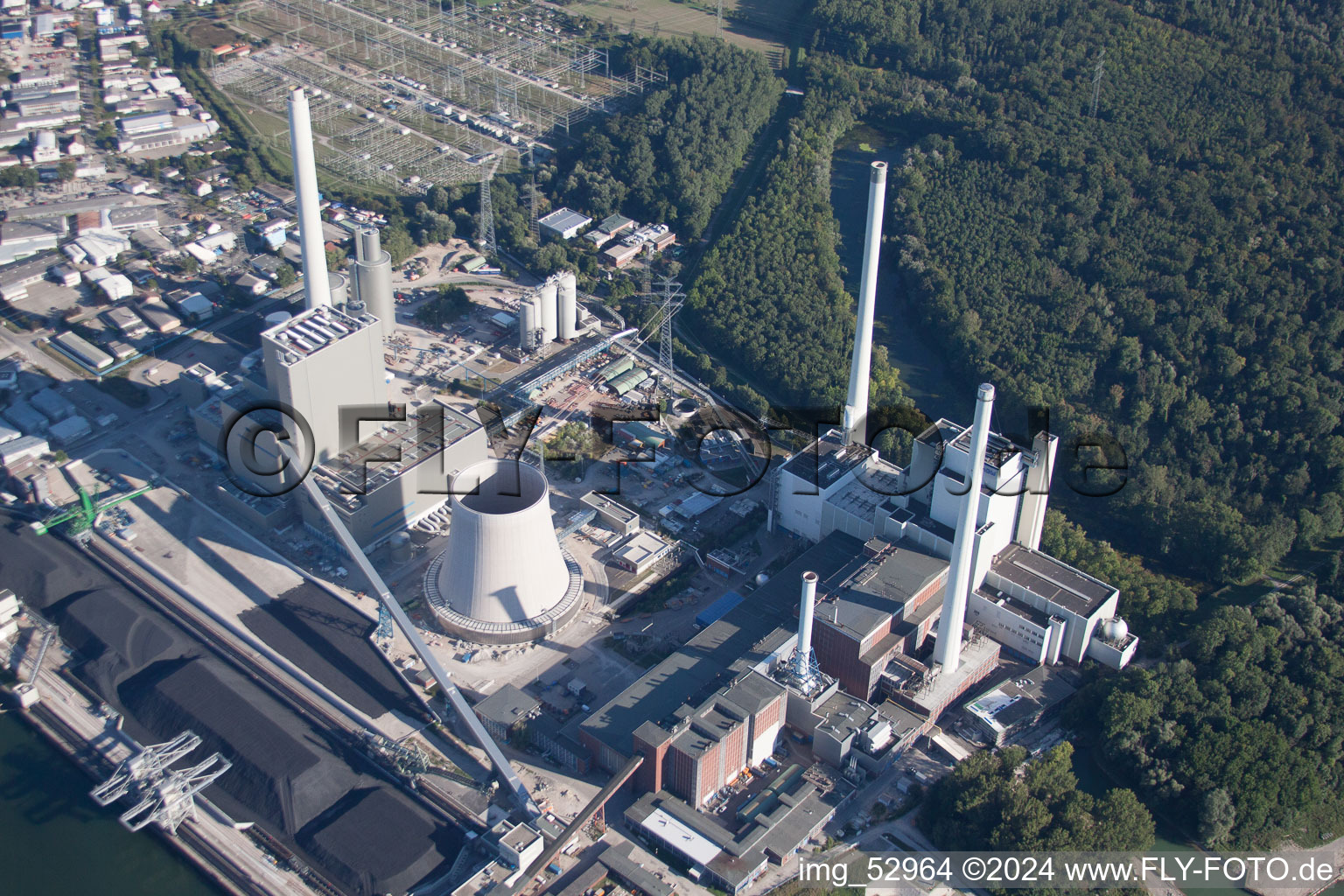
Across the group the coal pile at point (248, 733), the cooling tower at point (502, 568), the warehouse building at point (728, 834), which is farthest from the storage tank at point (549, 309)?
the warehouse building at point (728, 834)

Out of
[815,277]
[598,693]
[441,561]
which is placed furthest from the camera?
[815,277]

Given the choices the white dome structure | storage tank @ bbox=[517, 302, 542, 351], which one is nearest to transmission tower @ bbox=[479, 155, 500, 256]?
storage tank @ bbox=[517, 302, 542, 351]

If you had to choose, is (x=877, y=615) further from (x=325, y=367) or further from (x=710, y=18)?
(x=710, y=18)

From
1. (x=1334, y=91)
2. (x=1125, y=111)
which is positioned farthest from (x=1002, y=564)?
(x=1334, y=91)

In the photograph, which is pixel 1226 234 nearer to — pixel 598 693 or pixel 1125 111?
pixel 1125 111

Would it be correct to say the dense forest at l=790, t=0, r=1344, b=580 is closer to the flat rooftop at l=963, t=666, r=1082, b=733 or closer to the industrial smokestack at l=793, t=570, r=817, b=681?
the flat rooftop at l=963, t=666, r=1082, b=733

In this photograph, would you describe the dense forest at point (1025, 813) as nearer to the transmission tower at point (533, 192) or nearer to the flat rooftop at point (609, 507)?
the flat rooftop at point (609, 507)
